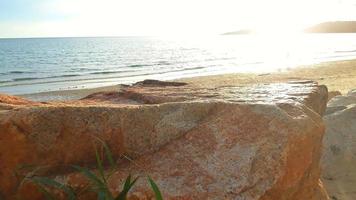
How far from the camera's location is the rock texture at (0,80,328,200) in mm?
2873

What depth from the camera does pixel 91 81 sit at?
1179 inches

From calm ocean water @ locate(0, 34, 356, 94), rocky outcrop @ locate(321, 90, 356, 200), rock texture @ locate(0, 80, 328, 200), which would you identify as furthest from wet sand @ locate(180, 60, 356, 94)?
rock texture @ locate(0, 80, 328, 200)

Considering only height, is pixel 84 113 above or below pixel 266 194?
above

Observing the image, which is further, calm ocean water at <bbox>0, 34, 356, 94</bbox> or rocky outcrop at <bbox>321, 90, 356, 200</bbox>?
calm ocean water at <bbox>0, 34, 356, 94</bbox>

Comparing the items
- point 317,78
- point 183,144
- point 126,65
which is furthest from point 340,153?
point 126,65

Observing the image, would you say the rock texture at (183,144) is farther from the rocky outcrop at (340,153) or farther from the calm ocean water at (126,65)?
the calm ocean water at (126,65)

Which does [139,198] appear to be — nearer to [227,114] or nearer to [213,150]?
[213,150]

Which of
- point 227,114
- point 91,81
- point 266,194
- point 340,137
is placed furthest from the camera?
point 91,81

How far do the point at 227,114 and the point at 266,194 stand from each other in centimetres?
65

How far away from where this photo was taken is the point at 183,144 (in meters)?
3.12

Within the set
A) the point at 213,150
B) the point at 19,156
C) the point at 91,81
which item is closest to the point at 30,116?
the point at 19,156

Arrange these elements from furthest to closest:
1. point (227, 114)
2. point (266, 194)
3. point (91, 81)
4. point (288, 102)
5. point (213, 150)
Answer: point (91, 81), point (288, 102), point (227, 114), point (213, 150), point (266, 194)

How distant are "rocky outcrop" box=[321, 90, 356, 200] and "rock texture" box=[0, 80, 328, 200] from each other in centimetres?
239

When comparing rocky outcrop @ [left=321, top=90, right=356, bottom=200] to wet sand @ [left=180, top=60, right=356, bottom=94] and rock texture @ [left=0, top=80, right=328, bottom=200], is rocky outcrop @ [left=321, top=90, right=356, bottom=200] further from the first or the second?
wet sand @ [left=180, top=60, right=356, bottom=94]
